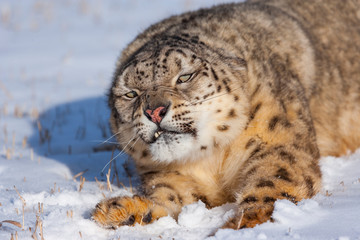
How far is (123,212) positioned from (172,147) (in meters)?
0.61

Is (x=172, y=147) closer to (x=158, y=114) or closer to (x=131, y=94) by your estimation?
(x=158, y=114)

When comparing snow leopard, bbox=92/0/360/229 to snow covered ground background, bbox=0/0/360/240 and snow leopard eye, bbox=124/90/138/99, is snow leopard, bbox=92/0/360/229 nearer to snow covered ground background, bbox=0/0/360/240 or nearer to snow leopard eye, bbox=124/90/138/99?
snow leopard eye, bbox=124/90/138/99

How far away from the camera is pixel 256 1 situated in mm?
6582

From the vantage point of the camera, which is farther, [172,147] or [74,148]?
[74,148]

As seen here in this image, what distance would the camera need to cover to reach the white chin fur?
4.18 m

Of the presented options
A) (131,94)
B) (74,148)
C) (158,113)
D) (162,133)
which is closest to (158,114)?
(158,113)

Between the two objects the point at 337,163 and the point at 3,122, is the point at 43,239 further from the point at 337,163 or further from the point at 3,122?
the point at 3,122

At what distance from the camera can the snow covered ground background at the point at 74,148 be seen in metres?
3.71

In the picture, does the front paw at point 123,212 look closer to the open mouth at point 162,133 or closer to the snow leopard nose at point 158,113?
the open mouth at point 162,133

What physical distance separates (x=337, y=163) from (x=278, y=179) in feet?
4.60

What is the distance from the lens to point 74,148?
702 centimetres

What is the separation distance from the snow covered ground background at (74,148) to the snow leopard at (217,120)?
0.70 ft

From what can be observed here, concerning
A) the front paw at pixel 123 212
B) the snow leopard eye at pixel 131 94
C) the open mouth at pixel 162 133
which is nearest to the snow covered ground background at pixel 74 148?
the front paw at pixel 123 212

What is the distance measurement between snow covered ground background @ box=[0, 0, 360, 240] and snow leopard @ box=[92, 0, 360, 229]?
21 centimetres
